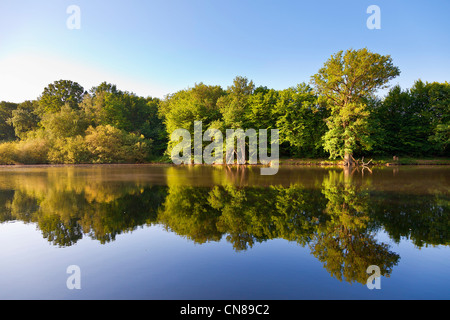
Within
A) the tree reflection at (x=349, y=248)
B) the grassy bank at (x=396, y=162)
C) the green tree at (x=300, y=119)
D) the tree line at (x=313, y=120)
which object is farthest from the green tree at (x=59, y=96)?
the tree reflection at (x=349, y=248)

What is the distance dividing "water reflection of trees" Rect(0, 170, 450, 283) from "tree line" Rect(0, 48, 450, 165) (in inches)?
1045

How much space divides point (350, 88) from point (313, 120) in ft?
26.5

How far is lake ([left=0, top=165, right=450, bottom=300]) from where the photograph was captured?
16.3ft

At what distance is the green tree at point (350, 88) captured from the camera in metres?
35.3

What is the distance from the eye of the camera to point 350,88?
3747 centimetres

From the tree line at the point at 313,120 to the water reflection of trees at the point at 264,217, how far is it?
87.1ft

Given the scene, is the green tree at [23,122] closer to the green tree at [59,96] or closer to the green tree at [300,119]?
the green tree at [59,96]

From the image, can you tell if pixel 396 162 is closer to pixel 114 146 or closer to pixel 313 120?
pixel 313 120

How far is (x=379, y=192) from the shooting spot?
580 inches

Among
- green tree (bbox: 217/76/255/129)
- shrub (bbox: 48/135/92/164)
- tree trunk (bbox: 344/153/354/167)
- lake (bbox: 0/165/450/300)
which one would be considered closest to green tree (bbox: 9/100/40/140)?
shrub (bbox: 48/135/92/164)

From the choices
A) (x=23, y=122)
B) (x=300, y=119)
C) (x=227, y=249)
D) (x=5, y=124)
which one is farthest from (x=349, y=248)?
(x=5, y=124)
